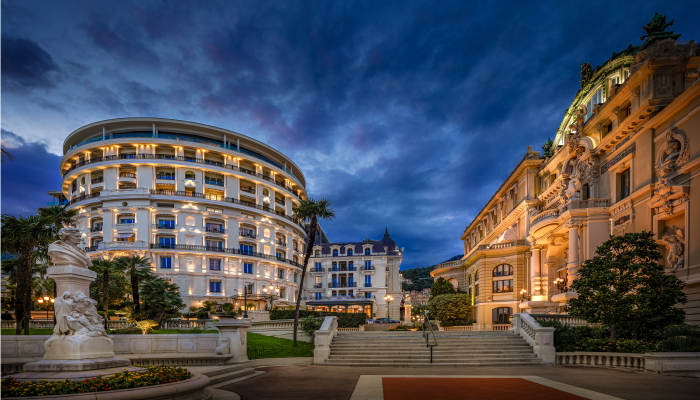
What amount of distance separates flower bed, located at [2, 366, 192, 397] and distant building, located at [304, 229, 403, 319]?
287 ft

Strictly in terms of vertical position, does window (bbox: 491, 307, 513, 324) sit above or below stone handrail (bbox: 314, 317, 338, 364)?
below

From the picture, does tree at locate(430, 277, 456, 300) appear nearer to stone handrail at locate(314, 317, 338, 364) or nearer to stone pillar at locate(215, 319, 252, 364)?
stone handrail at locate(314, 317, 338, 364)

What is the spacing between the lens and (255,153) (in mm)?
81438

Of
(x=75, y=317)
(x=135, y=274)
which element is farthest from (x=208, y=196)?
(x=75, y=317)

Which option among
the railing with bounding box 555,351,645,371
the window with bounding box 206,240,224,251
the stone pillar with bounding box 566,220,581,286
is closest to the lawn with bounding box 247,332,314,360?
the railing with bounding box 555,351,645,371

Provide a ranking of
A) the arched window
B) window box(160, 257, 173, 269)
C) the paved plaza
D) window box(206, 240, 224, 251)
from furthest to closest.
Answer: window box(206, 240, 224, 251) → window box(160, 257, 173, 269) → the arched window → the paved plaza

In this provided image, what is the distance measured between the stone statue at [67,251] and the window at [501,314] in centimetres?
4343

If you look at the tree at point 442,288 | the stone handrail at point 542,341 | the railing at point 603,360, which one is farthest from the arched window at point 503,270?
the railing at point 603,360

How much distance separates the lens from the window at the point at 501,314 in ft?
154

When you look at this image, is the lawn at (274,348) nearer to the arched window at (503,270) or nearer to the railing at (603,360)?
the railing at (603,360)

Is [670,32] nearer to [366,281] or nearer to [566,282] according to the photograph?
[566,282]

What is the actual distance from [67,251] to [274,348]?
1786 centimetres

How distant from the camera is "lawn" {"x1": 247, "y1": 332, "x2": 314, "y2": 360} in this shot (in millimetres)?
26031

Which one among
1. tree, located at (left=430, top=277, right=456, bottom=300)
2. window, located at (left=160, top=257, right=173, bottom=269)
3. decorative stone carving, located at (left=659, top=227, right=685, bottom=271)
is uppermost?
decorative stone carving, located at (left=659, top=227, right=685, bottom=271)
